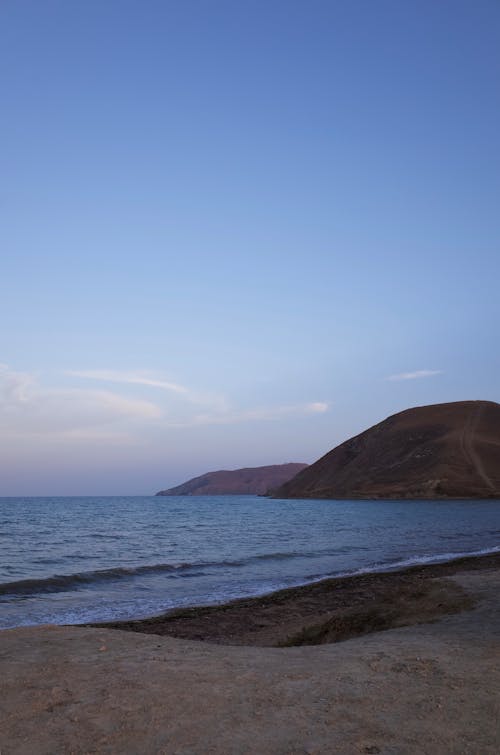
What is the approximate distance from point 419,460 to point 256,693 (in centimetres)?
11965

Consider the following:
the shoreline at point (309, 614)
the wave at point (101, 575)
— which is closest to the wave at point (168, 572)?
the wave at point (101, 575)

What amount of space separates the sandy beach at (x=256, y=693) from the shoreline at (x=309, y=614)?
1.75 ft

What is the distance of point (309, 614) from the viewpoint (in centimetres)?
1420

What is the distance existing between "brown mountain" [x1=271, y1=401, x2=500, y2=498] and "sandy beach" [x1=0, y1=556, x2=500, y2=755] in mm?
99769

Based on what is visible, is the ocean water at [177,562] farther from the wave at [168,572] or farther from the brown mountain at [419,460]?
the brown mountain at [419,460]

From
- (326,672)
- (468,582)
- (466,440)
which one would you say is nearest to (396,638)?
(326,672)

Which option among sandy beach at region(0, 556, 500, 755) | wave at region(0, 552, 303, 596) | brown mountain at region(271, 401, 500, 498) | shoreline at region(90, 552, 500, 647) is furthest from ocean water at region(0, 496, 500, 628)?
brown mountain at region(271, 401, 500, 498)

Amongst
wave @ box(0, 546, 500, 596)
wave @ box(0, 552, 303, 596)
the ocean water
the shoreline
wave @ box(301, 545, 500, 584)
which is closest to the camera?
the shoreline

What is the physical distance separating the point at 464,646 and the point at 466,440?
12187 cm

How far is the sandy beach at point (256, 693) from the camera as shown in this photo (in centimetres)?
479

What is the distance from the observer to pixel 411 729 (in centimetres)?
495

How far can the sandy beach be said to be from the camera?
4789 millimetres

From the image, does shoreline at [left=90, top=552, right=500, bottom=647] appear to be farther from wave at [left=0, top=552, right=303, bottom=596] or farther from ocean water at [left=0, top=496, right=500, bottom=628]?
wave at [left=0, top=552, right=303, bottom=596]

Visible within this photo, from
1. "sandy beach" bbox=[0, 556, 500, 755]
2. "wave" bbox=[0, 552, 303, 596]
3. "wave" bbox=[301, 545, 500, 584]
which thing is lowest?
"wave" bbox=[301, 545, 500, 584]
